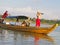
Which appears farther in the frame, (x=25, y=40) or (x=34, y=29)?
(x=34, y=29)

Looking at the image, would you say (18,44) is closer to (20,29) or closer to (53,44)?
(53,44)

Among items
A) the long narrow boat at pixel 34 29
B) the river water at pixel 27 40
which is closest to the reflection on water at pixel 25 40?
the river water at pixel 27 40

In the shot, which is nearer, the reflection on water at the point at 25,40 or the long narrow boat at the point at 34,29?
the reflection on water at the point at 25,40

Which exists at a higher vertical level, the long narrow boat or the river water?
the long narrow boat

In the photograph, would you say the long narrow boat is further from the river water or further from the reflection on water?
the reflection on water

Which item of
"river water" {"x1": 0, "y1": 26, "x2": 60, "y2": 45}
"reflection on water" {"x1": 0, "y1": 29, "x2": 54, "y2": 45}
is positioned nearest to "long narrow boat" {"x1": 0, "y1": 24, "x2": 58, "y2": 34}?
"river water" {"x1": 0, "y1": 26, "x2": 60, "y2": 45}

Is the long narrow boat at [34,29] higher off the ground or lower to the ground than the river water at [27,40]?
higher

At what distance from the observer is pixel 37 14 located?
31.9 metres

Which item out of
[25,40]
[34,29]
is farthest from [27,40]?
[34,29]

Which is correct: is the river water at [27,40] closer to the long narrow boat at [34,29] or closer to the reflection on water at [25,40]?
the reflection on water at [25,40]

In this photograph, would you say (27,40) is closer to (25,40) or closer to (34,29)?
(25,40)

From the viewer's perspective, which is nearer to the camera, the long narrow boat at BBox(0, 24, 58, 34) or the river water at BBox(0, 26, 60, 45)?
the river water at BBox(0, 26, 60, 45)

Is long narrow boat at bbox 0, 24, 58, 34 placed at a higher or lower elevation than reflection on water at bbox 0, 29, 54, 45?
higher

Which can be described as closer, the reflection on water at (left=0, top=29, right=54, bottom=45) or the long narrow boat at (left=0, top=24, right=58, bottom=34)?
the reflection on water at (left=0, top=29, right=54, bottom=45)
